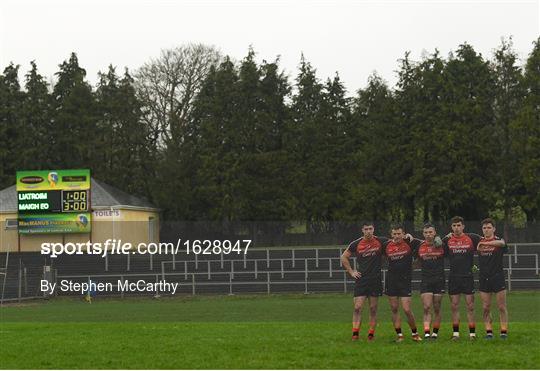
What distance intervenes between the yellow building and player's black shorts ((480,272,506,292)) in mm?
36761

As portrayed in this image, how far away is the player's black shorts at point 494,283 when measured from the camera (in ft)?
A: 45.8

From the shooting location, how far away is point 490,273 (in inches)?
551

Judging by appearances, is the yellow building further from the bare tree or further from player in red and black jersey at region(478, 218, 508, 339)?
player in red and black jersey at region(478, 218, 508, 339)

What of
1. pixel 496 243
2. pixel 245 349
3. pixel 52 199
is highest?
pixel 52 199

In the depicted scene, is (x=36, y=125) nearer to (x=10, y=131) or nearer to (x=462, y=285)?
(x=10, y=131)

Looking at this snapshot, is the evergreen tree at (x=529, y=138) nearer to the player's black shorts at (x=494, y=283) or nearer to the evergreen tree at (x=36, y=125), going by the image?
the evergreen tree at (x=36, y=125)

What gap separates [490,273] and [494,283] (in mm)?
169

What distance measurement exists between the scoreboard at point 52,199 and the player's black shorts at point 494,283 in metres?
33.8

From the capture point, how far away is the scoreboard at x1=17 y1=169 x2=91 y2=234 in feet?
150

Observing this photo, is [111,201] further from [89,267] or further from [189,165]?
[89,267]
